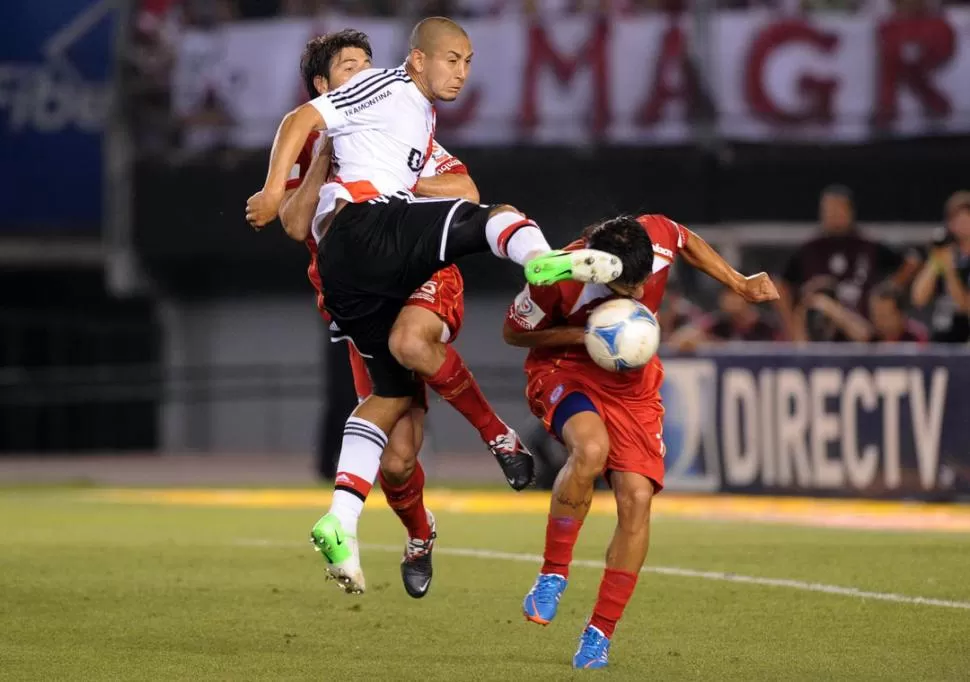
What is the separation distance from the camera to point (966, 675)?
6.69 metres

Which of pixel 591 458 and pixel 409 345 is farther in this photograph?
pixel 409 345

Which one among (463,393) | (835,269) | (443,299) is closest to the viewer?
(443,299)

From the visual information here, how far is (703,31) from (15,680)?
15.1 meters

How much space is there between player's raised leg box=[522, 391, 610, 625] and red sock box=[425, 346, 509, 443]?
0.67 meters

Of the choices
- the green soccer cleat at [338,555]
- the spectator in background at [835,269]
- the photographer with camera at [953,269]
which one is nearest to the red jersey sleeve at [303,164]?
the green soccer cleat at [338,555]

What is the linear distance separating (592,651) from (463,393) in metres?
1.60

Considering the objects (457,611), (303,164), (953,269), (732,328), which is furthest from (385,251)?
(732,328)

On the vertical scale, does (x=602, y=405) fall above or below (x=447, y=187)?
below

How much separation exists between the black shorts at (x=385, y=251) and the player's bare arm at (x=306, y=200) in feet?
0.57

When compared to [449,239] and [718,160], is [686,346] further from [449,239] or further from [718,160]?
[449,239]

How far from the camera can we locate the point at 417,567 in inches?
337

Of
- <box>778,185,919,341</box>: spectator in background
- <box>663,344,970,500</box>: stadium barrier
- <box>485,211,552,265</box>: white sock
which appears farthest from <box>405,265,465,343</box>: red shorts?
<box>778,185,919,341</box>: spectator in background

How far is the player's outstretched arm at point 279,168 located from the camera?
7.34 metres

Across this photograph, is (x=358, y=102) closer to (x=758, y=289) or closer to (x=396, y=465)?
(x=396, y=465)
